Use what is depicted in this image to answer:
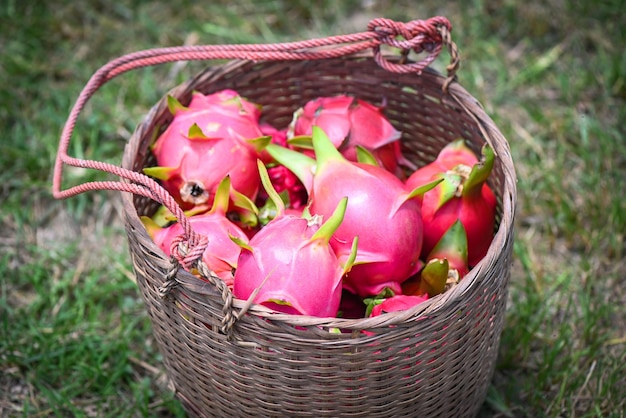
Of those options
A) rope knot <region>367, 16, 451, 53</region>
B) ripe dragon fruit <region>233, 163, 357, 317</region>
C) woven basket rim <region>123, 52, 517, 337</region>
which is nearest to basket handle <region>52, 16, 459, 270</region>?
rope knot <region>367, 16, 451, 53</region>

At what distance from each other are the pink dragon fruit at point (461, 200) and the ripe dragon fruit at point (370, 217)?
0.08 m

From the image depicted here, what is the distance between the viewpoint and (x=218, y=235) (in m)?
1.12

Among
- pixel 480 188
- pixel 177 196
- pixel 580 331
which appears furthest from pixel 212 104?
pixel 580 331

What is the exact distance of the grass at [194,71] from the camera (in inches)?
55.5

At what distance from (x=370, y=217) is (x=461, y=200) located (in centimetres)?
19

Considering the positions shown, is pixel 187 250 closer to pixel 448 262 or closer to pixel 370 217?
pixel 370 217

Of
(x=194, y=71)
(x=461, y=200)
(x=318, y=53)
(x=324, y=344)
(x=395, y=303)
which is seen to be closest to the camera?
(x=324, y=344)

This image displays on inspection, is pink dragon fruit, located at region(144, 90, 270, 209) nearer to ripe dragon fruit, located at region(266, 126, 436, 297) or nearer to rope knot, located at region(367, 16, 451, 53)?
ripe dragon fruit, located at region(266, 126, 436, 297)

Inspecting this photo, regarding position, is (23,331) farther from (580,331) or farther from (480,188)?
(580,331)

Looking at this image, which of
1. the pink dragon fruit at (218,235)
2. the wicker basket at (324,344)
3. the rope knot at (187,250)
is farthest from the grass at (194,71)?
the rope knot at (187,250)

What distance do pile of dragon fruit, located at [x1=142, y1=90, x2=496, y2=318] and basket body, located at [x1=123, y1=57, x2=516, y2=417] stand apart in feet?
0.18

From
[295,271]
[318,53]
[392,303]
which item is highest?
[318,53]

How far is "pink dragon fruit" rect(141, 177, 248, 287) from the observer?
43.7 inches

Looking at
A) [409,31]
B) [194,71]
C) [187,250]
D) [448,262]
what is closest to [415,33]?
[409,31]
